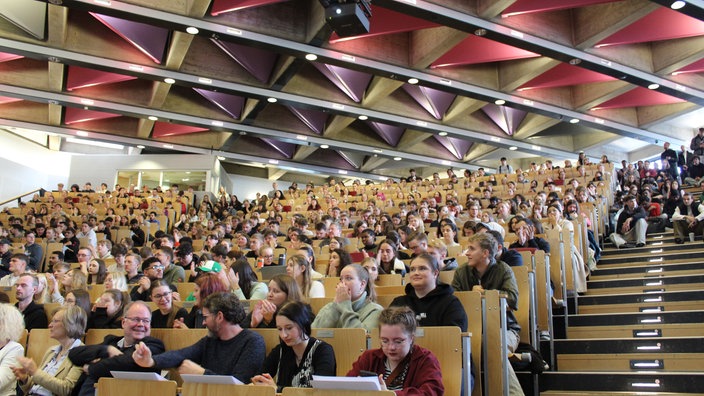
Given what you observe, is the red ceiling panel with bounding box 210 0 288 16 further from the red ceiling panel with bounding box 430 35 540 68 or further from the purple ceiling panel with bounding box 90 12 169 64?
the red ceiling panel with bounding box 430 35 540 68

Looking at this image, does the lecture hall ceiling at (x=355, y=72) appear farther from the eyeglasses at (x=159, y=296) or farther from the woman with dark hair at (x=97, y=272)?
the eyeglasses at (x=159, y=296)

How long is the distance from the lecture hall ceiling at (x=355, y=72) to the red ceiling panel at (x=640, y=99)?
0.04 meters

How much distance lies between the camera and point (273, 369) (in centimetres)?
287

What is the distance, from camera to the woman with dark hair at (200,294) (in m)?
3.51

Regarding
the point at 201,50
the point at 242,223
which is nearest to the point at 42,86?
the point at 201,50

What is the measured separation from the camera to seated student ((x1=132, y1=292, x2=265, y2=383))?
9.00ft

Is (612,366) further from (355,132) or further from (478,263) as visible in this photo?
(355,132)

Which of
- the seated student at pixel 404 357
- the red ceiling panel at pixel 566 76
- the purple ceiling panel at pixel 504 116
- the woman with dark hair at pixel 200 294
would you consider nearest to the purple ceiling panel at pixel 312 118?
the purple ceiling panel at pixel 504 116

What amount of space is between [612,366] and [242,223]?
664 centimetres

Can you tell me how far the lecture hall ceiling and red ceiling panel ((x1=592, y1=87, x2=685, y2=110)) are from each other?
4 centimetres

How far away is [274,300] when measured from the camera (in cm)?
329

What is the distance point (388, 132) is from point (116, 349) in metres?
15.1

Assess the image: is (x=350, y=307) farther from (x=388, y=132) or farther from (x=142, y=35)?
(x=388, y=132)

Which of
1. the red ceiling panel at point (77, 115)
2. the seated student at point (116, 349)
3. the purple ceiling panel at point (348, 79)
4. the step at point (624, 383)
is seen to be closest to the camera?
the seated student at point (116, 349)
